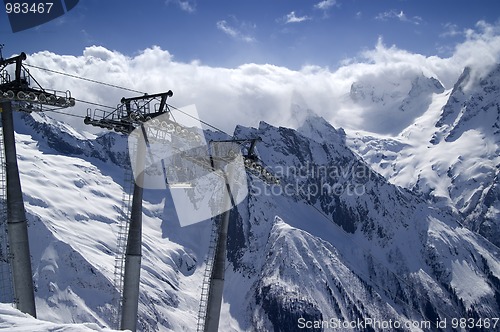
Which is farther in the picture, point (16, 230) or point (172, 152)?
point (172, 152)

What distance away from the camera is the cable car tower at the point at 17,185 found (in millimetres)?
40156

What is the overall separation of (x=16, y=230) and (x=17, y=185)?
3.16m

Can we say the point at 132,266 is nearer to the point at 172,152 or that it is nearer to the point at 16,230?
the point at 16,230

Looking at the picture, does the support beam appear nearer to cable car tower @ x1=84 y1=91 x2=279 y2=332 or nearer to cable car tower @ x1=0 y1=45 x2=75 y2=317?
cable car tower @ x1=84 y1=91 x2=279 y2=332

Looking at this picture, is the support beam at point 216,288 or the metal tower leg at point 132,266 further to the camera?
the support beam at point 216,288

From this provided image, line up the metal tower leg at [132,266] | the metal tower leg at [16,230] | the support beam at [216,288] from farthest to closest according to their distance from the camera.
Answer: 1. the support beam at [216,288]
2. the metal tower leg at [132,266]
3. the metal tower leg at [16,230]

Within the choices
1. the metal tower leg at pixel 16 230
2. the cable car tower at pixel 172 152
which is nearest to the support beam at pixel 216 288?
the cable car tower at pixel 172 152

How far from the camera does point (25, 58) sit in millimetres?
41625

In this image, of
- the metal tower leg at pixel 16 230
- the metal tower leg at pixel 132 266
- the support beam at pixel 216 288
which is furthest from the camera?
the support beam at pixel 216 288

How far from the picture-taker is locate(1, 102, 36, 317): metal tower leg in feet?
132

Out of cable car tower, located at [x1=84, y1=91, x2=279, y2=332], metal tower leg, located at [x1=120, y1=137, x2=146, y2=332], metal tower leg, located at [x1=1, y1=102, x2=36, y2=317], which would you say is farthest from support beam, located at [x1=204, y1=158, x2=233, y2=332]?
metal tower leg, located at [x1=1, y1=102, x2=36, y2=317]

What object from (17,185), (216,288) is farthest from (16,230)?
(216,288)

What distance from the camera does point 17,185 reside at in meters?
40.6

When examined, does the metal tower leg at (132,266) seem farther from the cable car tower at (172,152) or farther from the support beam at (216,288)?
the support beam at (216,288)
